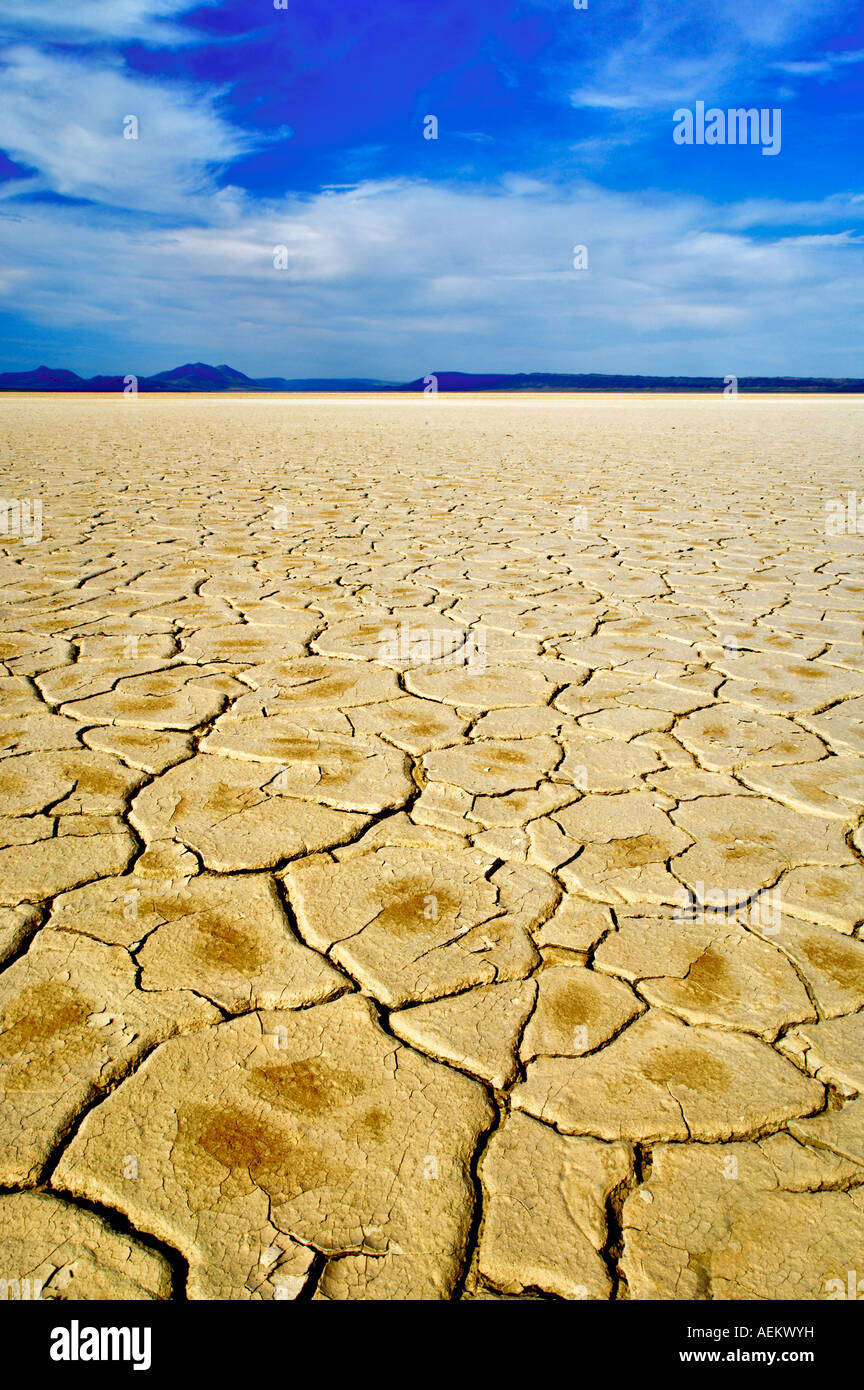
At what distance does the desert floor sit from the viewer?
0.91 metres

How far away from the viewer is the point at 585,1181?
0.96m

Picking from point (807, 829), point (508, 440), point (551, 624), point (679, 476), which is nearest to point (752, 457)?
point (679, 476)

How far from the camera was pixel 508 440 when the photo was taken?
12.8m

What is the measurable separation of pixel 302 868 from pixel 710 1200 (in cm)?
90

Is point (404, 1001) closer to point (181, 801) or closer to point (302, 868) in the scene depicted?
point (302, 868)

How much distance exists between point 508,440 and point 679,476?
5290mm

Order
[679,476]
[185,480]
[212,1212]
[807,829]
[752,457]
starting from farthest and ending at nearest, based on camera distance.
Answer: [752,457] < [679,476] < [185,480] < [807,829] < [212,1212]

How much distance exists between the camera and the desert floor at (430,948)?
910mm

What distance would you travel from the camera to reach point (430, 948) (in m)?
1.36

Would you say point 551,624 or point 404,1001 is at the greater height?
point 551,624
